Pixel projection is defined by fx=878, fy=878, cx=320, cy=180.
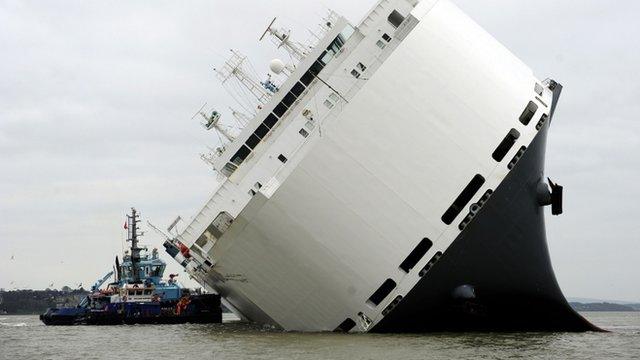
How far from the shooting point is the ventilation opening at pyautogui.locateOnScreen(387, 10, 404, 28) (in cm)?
2652

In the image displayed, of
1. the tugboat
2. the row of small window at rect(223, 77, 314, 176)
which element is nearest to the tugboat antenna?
the tugboat

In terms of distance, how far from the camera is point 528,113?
86.9 ft

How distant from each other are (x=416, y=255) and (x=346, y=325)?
3.26 m

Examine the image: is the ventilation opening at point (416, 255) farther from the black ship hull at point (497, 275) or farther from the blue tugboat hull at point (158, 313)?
the blue tugboat hull at point (158, 313)

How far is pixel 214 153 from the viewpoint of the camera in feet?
A: 112

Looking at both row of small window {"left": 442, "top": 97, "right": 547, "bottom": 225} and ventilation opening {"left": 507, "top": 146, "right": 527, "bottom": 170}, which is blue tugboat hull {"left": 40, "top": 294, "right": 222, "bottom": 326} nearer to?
row of small window {"left": 442, "top": 97, "right": 547, "bottom": 225}

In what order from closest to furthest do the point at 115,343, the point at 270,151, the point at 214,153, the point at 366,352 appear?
the point at 366,352, the point at 270,151, the point at 115,343, the point at 214,153

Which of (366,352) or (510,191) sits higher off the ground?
(510,191)

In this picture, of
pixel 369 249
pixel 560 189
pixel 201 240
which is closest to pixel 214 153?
pixel 201 240

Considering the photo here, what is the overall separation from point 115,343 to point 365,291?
36.6ft

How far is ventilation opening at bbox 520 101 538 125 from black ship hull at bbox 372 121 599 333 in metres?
0.57

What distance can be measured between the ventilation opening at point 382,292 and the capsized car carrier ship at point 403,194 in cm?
3

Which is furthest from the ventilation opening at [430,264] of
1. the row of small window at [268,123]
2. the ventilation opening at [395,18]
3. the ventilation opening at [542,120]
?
the row of small window at [268,123]

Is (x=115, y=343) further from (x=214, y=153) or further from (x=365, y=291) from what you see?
(x=365, y=291)
